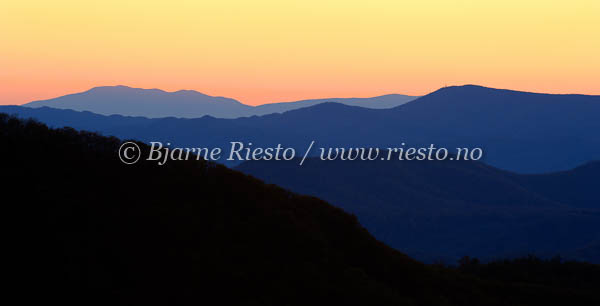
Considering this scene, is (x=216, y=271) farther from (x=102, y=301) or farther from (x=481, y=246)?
(x=481, y=246)

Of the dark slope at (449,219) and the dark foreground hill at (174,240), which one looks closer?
the dark foreground hill at (174,240)

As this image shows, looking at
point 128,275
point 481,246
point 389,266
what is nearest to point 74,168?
point 128,275

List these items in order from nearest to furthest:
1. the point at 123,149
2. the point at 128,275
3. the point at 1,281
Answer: the point at 1,281, the point at 128,275, the point at 123,149

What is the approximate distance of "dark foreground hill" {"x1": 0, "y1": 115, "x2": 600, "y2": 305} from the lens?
18.3 metres

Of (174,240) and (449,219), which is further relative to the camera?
(449,219)

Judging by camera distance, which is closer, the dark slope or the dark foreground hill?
the dark foreground hill

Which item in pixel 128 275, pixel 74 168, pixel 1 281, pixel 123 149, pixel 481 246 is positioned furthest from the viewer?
pixel 481 246

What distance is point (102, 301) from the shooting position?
1753cm

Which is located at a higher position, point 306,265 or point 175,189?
point 175,189

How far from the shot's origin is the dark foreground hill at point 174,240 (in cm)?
1830

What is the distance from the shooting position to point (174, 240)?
20.2 meters

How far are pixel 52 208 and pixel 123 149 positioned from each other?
179 inches

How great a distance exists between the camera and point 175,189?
2259cm

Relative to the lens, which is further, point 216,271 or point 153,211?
point 153,211
